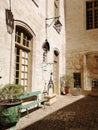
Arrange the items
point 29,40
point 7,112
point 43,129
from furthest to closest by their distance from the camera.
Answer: point 29,40
point 43,129
point 7,112

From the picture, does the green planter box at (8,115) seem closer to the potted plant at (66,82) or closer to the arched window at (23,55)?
the arched window at (23,55)

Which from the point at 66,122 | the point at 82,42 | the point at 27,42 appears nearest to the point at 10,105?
the point at 66,122

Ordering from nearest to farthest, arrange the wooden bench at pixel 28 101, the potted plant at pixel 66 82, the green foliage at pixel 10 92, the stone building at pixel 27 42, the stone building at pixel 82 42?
the green foliage at pixel 10 92 < the stone building at pixel 27 42 < the wooden bench at pixel 28 101 < the potted plant at pixel 66 82 < the stone building at pixel 82 42

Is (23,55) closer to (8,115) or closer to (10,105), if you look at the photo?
(10,105)

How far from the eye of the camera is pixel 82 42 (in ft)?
38.1

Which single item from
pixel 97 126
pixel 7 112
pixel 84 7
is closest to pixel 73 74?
pixel 84 7

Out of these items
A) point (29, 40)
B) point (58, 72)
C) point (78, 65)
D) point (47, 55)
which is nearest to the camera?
point (29, 40)

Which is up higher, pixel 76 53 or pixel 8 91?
pixel 76 53

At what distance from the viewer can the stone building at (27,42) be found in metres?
5.03

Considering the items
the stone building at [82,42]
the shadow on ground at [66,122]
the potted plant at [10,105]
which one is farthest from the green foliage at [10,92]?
the stone building at [82,42]

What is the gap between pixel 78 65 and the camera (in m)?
11.5

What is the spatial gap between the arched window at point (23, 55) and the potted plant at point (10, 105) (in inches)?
60.6

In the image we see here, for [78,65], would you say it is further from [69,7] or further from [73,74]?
[69,7]

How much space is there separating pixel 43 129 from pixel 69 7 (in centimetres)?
977
